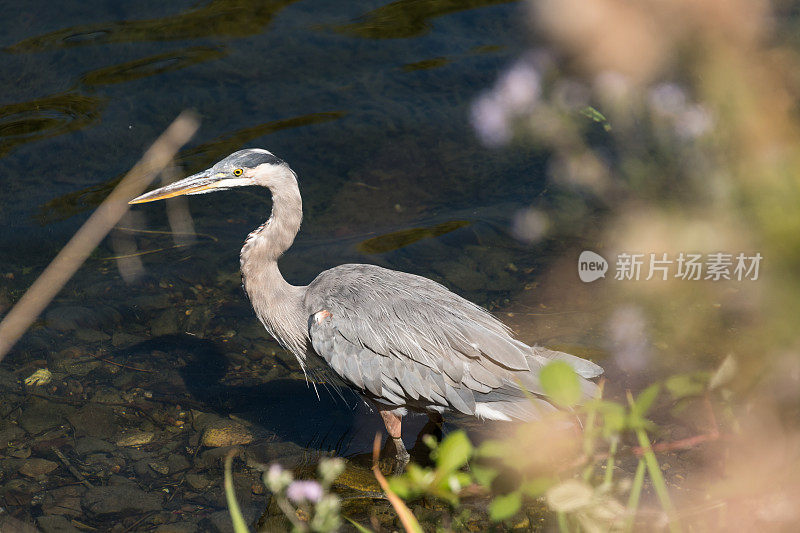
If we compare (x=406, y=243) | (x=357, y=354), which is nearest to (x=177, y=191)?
(x=357, y=354)

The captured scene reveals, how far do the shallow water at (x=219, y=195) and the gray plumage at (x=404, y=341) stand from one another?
0.66 m

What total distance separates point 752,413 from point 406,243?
14.2ft

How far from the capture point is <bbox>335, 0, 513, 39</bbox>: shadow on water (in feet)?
28.3

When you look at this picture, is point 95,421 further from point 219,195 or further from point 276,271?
point 219,195

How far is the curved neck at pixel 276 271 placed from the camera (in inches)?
192

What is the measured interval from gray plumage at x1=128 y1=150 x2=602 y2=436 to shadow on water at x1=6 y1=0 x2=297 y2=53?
4193 millimetres

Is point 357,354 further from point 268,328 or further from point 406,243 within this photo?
point 406,243

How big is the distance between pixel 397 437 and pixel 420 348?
630mm

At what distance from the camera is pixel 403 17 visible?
8781mm

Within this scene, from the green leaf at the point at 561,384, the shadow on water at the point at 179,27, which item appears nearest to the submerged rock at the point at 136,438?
the green leaf at the point at 561,384

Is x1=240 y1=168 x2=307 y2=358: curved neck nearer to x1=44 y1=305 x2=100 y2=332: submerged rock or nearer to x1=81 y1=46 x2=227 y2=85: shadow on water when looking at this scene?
x1=44 y1=305 x2=100 y2=332: submerged rock

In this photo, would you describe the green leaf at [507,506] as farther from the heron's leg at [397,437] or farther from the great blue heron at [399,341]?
the heron's leg at [397,437]

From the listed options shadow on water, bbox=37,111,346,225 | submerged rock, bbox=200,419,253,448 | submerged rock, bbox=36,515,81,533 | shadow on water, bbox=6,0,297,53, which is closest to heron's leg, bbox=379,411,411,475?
submerged rock, bbox=200,419,253,448

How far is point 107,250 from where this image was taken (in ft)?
21.1
